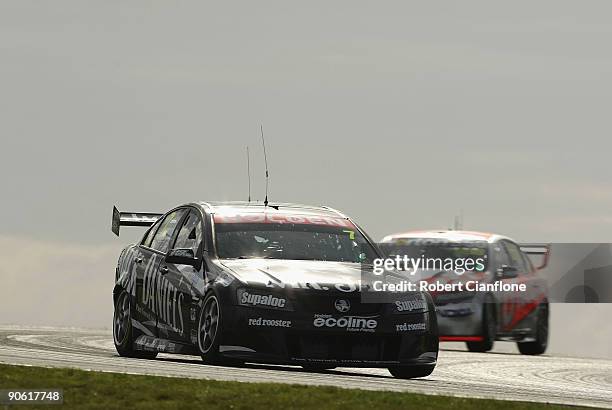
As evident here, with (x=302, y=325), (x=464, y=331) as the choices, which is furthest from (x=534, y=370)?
(x=302, y=325)

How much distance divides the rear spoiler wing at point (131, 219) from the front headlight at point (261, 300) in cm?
434

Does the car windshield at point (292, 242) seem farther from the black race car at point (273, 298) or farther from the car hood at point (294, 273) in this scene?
the car hood at point (294, 273)

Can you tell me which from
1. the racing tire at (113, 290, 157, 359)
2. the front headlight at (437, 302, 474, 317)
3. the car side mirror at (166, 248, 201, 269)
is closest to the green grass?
the car side mirror at (166, 248, 201, 269)

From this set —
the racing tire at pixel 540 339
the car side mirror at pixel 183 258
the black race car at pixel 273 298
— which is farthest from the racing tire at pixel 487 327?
the car side mirror at pixel 183 258

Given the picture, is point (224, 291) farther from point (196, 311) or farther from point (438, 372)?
point (438, 372)

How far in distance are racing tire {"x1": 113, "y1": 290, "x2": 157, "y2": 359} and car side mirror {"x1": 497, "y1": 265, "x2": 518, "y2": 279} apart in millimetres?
7864

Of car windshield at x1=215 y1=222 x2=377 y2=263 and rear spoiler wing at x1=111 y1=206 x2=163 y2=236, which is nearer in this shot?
car windshield at x1=215 y1=222 x2=377 y2=263

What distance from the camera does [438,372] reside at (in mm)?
16406

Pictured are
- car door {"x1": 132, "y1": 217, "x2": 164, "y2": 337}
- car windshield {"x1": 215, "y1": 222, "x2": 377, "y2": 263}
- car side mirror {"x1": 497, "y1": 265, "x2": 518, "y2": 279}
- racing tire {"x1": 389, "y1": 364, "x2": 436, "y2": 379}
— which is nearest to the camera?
racing tire {"x1": 389, "y1": 364, "x2": 436, "y2": 379}

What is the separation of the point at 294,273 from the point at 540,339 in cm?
1063

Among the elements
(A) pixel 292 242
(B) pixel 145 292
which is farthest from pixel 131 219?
(A) pixel 292 242

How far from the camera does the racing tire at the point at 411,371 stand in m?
14.1

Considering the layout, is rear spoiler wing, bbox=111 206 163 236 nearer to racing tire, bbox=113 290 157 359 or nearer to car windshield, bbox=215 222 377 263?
racing tire, bbox=113 290 157 359

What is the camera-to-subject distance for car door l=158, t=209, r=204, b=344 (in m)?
14.1
